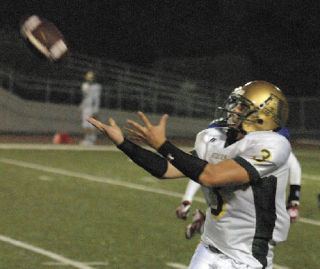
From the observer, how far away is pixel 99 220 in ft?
33.3

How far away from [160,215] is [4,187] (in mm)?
3261

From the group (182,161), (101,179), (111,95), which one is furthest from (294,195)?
(111,95)

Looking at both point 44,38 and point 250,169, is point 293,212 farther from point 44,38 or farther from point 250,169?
point 250,169

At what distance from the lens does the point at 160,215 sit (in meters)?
10.7

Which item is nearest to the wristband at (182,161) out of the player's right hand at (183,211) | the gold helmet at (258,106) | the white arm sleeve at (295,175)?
the gold helmet at (258,106)

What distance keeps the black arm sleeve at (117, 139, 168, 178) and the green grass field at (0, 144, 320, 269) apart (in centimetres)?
316

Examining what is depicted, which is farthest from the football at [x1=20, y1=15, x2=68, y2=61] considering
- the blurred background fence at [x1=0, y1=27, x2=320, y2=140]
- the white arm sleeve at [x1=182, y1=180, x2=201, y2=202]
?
the blurred background fence at [x1=0, y1=27, x2=320, y2=140]

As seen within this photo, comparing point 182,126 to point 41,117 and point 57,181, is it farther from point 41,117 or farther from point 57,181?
point 57,181

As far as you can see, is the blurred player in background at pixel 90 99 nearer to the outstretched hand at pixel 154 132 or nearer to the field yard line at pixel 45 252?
the field yard line at pixel 45 252

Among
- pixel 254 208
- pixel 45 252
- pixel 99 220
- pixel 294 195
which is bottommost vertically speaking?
pixel 99 220

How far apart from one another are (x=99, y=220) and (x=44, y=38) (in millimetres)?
4856

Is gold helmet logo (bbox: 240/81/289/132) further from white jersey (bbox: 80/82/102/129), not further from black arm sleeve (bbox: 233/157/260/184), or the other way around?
white jersey (bbox: 80/82/102/129)

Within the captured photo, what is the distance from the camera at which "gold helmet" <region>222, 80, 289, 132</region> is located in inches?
179

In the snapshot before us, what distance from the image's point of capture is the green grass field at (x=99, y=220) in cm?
804
